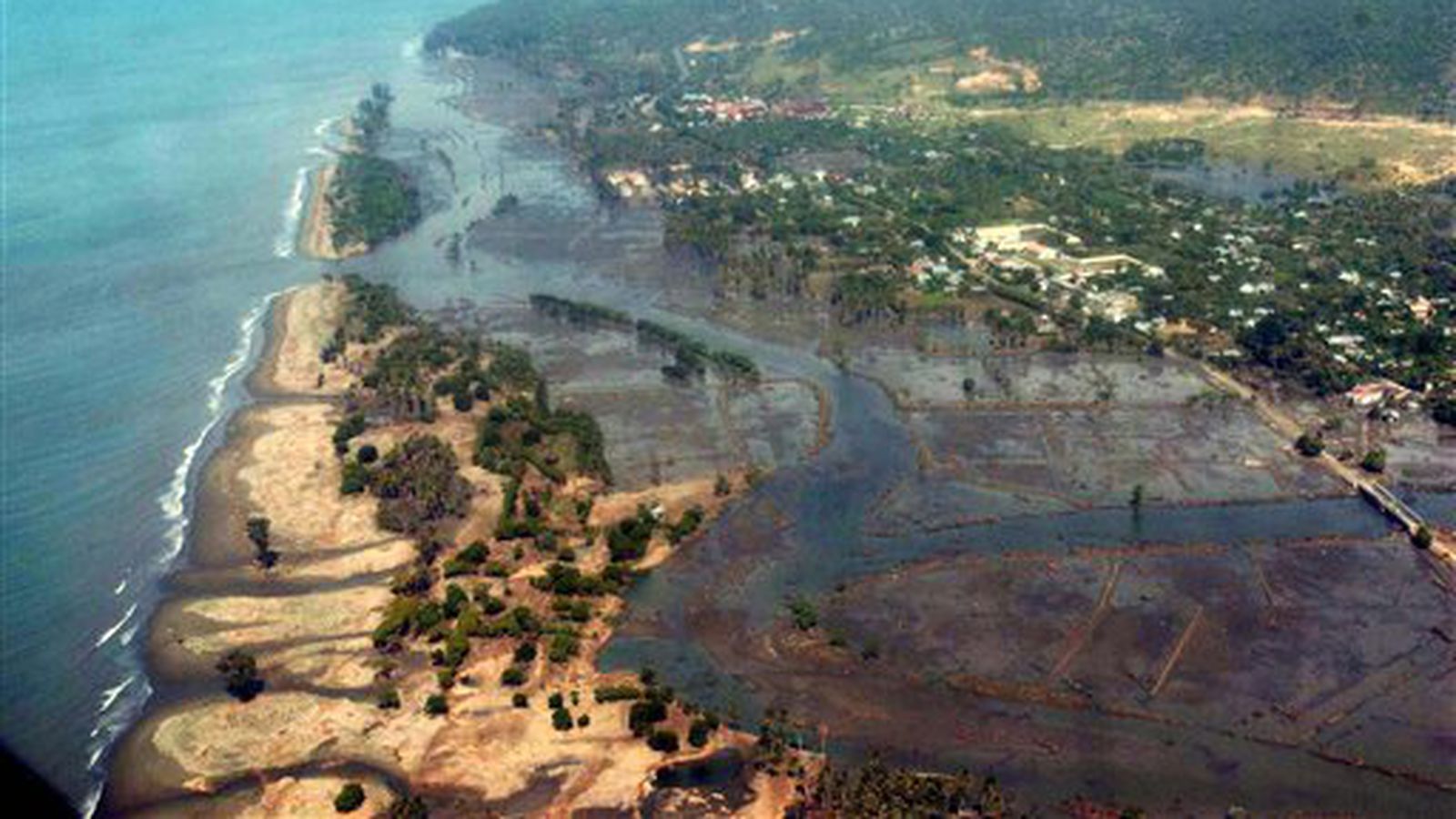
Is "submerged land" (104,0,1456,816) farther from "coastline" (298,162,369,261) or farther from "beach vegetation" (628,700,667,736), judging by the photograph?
"coastline" (298,162,369,261)

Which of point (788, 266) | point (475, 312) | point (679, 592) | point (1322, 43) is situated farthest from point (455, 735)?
point (1322, 43)

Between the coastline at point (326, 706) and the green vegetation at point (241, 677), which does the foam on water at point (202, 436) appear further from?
the green vegetation at point (241, 677)

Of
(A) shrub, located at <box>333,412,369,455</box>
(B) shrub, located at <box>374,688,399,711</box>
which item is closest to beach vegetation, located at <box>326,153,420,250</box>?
(A) shrub, located at <box>333,412,369,455</box>

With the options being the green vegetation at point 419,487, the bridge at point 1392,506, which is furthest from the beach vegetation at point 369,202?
the bridge at point 1392,506

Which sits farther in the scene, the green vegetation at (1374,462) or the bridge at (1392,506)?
the green vegetation at (1374,462)

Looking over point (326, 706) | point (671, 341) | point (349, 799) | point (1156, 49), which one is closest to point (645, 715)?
point (349, 799)

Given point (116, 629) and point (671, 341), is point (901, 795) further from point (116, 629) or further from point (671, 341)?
point (671, 341)
